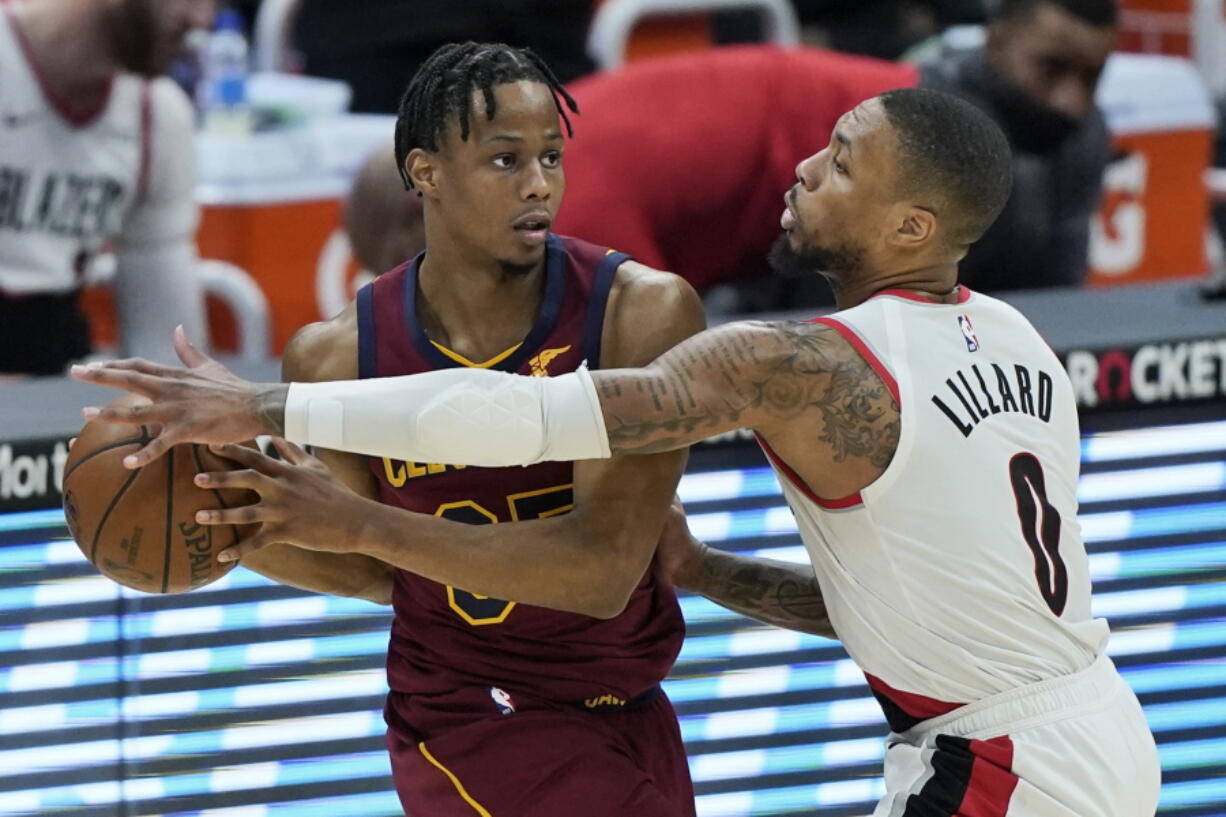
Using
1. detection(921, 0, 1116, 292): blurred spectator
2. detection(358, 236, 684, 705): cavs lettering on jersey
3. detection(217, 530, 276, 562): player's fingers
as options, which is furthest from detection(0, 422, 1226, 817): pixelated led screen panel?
detection(921, 0, 1116, 292): blurred spectator

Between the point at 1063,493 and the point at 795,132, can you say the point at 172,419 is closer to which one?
the point at 1063,493

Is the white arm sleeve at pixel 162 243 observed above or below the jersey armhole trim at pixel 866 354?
below

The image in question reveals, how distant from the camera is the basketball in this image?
2.96 m

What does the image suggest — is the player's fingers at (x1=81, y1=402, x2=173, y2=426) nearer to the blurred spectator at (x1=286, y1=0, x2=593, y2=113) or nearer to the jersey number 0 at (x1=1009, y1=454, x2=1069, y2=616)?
the jersey number 0 at (x1=1009, y1=454, x2=1069, y2=616)

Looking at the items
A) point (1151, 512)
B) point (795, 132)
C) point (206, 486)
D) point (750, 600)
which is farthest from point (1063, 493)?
point (795, 132)

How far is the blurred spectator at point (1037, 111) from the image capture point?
218 inches

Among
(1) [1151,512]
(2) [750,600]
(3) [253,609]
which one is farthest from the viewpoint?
(1) [1151,512]

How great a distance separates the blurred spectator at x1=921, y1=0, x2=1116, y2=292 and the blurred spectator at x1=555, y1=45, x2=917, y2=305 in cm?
28

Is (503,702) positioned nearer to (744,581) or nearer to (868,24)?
(744,581)

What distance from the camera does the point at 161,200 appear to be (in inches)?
221

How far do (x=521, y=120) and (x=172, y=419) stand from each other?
698mm

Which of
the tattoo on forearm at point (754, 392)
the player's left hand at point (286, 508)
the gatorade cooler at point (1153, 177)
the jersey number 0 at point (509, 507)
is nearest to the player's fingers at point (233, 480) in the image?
the player's left hand at point (286, 508)

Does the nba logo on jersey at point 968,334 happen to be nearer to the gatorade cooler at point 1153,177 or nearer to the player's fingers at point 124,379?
the player's fingers at point 124,379

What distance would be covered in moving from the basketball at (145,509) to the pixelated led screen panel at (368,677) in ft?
2.16
